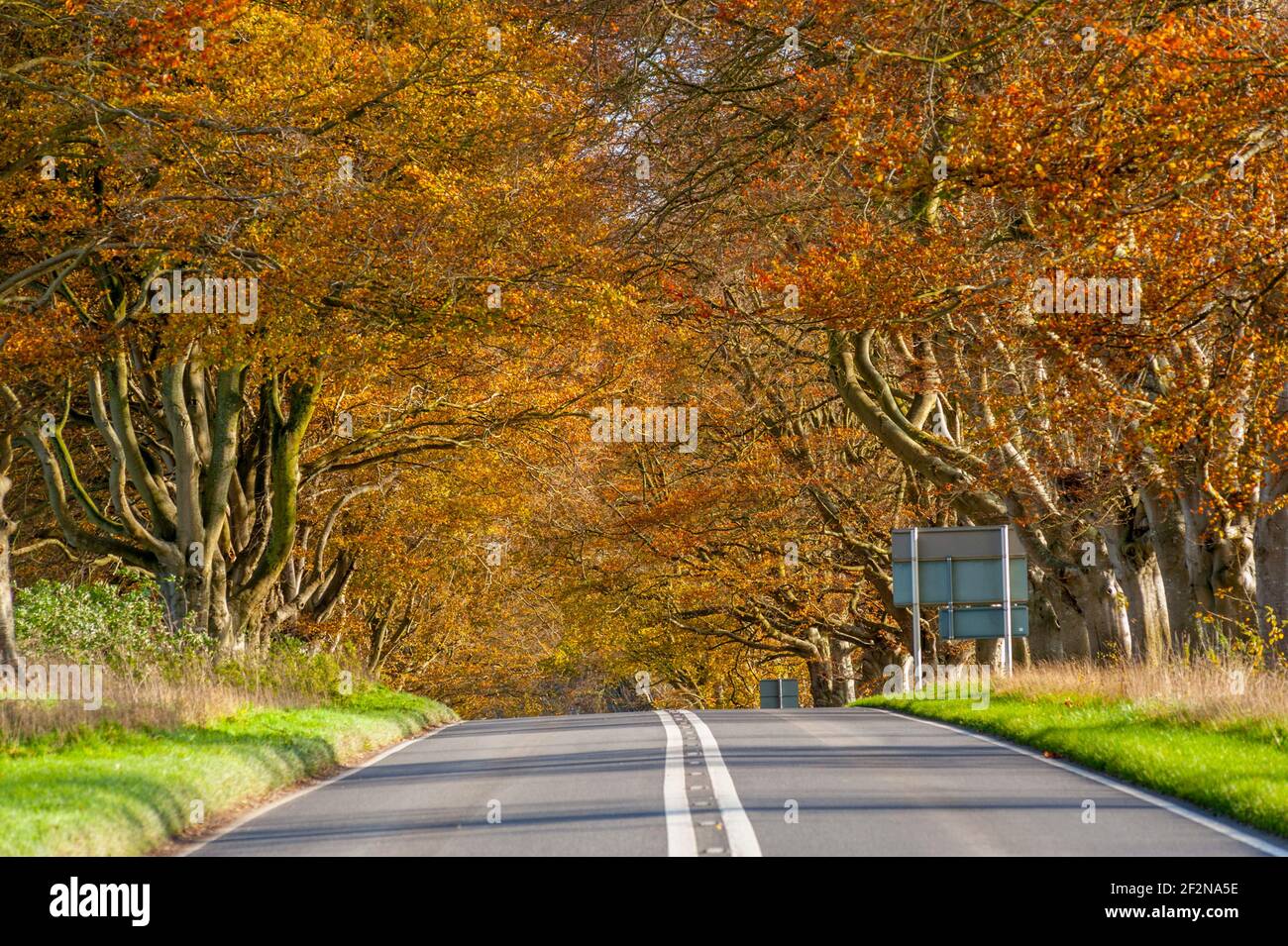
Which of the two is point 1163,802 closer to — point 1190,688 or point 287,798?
point 1190,688

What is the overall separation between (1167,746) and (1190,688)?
2788 mm

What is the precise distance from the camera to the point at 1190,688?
50.6 ft

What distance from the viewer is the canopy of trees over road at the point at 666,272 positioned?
47.4 feet

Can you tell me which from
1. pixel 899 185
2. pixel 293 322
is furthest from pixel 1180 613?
pixel 293 322

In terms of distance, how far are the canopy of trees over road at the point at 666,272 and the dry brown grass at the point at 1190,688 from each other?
0.70 m

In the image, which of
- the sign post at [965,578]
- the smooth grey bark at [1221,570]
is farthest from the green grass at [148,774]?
the smooth grey bark at [1221,570]

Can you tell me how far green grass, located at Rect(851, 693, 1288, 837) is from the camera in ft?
33.5

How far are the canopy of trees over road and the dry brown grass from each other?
695mm

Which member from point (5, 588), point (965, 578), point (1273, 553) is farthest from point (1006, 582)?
point (5, 588)

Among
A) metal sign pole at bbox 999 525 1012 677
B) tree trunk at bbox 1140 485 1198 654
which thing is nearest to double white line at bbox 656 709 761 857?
tree trunk at bbox 1140 485 1198 654

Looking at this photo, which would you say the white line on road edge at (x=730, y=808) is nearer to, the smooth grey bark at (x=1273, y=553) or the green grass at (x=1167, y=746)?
the green grass at (x=1167, y=746)

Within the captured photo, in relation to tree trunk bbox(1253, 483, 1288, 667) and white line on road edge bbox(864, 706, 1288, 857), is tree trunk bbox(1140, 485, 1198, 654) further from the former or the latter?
white line on road edge bbox(864, 706, 1288, 857)
